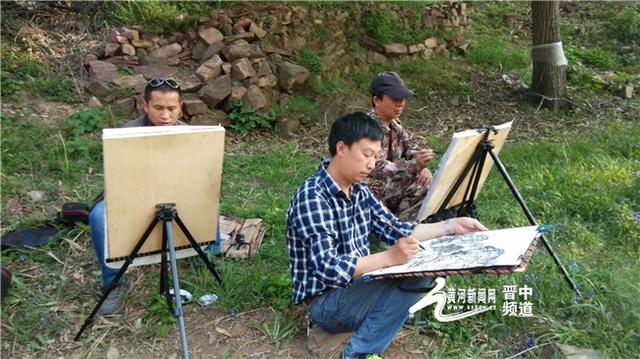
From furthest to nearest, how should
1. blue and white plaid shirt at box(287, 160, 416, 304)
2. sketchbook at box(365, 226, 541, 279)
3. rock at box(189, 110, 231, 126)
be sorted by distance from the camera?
rock at box(189, 110, 231, 126) → blue and white plaid shirt at box(287, 160, 416, 304) → sketchbook at box(365, 226, 541, 279)

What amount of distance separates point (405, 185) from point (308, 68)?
3113 millimetres

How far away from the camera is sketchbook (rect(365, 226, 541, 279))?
7.12ft

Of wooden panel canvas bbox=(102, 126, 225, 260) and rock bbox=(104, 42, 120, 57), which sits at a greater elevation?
rock bbox=(104, 42, 120, 57)

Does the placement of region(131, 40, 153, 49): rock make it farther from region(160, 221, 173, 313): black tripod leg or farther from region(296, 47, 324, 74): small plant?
region(160, 221, 173, 313): black tripod leg

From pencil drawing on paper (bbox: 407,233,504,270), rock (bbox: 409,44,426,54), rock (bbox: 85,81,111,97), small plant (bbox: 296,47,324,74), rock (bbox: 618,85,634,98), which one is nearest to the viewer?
pencil drawing on paper (bbox: 407,233,504,270)

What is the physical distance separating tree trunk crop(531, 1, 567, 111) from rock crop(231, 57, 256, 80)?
12.4ft

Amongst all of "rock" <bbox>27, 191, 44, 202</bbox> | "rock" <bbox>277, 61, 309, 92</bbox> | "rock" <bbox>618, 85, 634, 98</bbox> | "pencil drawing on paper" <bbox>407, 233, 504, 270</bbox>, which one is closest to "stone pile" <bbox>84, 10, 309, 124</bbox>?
"rock" <bbox>277, 61, 309, 92</bbox>

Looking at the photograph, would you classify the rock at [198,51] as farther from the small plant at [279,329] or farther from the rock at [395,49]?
the small plant at [279,329]

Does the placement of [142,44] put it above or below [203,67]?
above

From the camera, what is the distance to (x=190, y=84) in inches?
228

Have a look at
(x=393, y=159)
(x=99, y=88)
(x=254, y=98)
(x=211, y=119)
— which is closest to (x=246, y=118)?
(x=254, y=98)

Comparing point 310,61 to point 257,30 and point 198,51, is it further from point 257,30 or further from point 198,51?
point 198,51

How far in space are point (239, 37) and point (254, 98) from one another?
79cm

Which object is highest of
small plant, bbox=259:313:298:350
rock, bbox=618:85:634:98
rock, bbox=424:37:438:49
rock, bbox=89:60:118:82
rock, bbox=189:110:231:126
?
rock, bbox=424:37:438:49
